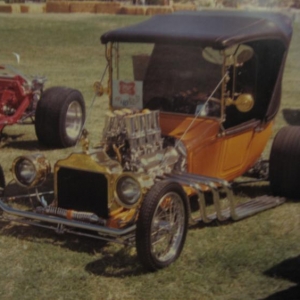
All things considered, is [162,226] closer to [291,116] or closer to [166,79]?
[166,79]

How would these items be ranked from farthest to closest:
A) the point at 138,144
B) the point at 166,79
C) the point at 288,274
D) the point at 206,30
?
the point at 166,79 < the point at 206,30 < the point at 138,144 < the point at 288,274

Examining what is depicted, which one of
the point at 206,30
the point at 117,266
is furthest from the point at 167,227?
the point at 206,30

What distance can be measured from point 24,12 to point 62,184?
25.2 metres

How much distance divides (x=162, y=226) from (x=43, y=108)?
12.7 ft

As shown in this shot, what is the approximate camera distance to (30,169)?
5.27m

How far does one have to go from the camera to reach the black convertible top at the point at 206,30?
543cm

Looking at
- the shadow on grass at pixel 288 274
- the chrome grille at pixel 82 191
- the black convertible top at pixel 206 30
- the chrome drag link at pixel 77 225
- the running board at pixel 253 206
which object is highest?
the black convertible top at pixel 206 30

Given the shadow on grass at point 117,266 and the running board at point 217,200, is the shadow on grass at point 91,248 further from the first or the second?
the running board at point 217,200

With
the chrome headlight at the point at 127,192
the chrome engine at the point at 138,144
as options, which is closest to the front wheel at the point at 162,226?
the chrome headlight at the point at 127,192

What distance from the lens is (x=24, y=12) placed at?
2909 centimetres

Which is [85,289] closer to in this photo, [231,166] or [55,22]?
[231,166]

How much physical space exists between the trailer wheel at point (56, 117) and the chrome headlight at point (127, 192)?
345cm

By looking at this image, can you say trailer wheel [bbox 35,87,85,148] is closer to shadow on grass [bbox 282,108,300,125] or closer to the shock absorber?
the shock absorber

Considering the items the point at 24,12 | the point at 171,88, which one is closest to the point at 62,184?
the point at 171,88
